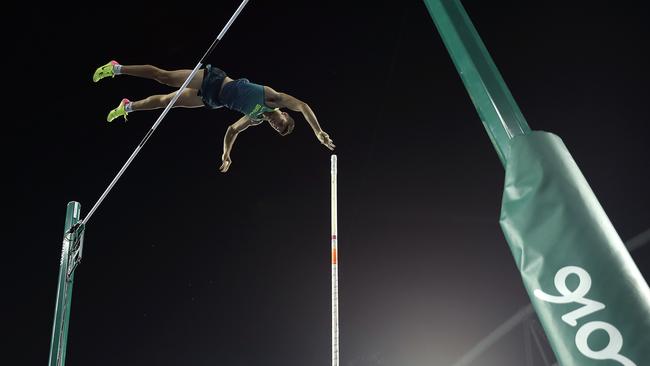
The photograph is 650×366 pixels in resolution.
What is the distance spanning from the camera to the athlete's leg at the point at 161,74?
3301 mm

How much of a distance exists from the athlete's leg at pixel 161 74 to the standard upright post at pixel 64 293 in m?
0.90

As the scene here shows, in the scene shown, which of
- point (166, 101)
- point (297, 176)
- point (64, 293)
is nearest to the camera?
point (64, 293)

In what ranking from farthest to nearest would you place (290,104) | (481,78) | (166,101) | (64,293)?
1. (166,101)
2. (290,104)
3. (64,293)
4. (481,78)

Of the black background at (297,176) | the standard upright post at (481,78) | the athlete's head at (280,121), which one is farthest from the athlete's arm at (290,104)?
the black background at (297,176)

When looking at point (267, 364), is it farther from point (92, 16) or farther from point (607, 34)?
point (607, 34)

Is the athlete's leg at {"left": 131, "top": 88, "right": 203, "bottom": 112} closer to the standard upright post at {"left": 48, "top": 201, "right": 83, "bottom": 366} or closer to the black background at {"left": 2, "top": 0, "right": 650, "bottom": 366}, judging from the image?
the standard upright post at {"left": 48, "top": 201, "right": 83, "bottom": 366}

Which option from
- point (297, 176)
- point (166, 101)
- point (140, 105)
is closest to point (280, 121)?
point (166, 101)

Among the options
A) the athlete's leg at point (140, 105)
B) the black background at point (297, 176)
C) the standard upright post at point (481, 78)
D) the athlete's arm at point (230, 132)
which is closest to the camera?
the standard upright post at point (481, 78)

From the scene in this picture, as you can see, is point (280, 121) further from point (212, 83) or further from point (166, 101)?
point (166, 101)

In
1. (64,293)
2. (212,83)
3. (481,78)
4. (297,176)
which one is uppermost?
(212,83)

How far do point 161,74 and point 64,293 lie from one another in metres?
1.44

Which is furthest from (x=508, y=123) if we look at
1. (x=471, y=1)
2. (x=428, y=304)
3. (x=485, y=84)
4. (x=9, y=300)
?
(x=428, y=304)

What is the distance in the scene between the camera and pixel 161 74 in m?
3.49

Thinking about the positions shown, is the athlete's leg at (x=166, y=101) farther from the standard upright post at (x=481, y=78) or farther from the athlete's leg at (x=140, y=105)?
the standard upright post at (x=481, y=78)
